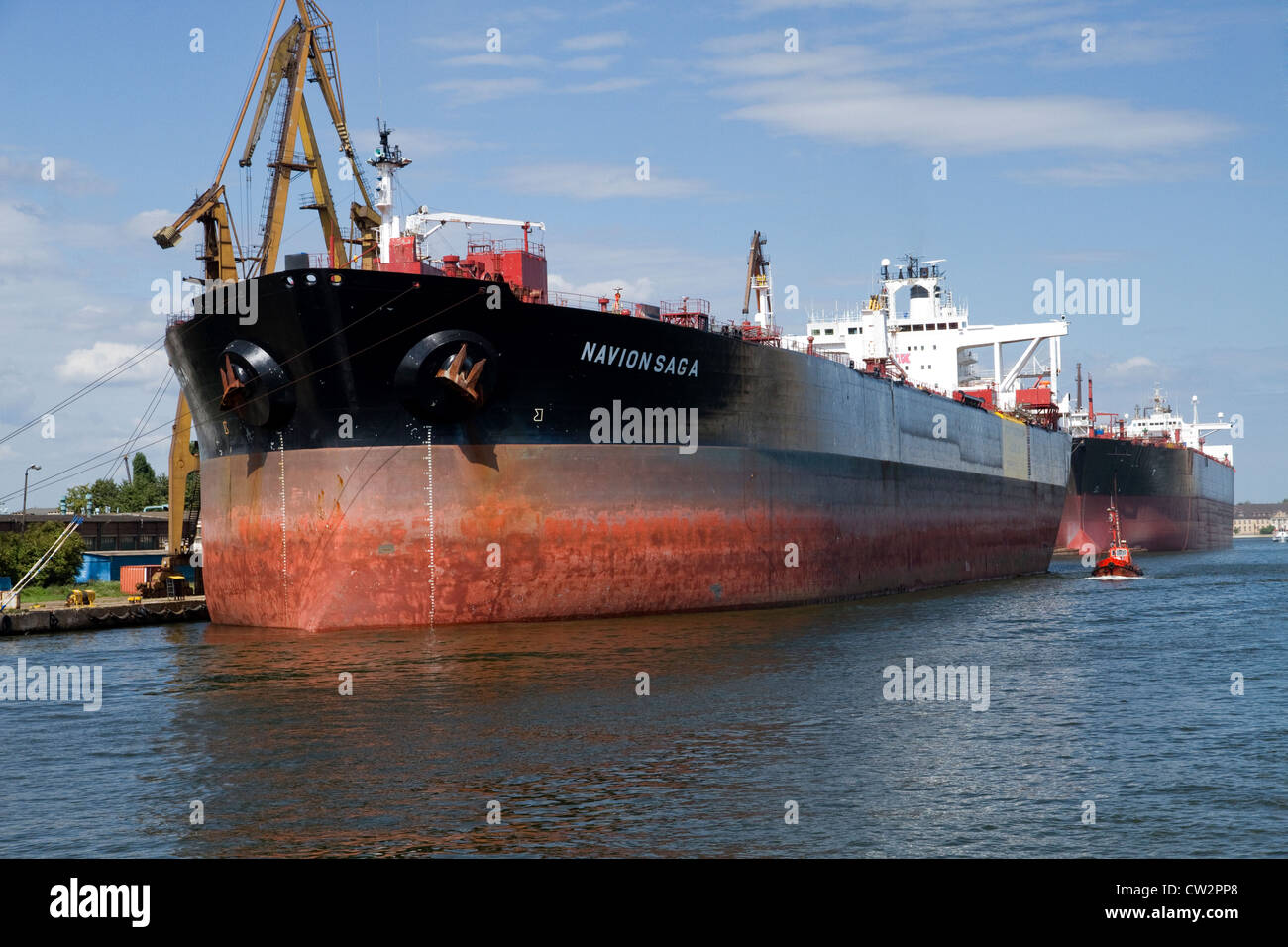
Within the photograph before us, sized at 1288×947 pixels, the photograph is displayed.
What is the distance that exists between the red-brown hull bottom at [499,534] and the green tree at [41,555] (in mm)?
14330

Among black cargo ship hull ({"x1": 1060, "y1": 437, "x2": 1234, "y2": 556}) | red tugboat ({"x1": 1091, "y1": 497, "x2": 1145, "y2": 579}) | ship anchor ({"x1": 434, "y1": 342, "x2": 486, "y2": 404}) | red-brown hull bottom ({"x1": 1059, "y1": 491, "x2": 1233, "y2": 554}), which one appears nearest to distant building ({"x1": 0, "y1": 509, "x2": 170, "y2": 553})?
ship anchor ({"x1": 434, "y1": 342, "x2": 486, "y2": 404})

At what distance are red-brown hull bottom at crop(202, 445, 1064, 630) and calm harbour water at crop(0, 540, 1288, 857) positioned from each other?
127cm

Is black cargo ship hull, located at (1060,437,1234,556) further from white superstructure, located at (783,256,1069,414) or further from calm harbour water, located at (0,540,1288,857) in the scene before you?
calm harbour water, located at (0,540,1288,857)

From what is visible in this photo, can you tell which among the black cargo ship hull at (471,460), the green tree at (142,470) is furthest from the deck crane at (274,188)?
the green tree at (142,470)

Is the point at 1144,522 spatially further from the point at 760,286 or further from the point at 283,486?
the point at 283,486

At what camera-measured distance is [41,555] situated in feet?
139

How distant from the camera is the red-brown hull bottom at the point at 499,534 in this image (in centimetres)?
2594

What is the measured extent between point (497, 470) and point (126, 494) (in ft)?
227

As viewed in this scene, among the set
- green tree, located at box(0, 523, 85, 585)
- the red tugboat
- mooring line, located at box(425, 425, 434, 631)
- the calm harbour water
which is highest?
mooring line, located at box(425, 425, 434, 631)

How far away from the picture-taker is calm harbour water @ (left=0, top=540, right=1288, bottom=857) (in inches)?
449

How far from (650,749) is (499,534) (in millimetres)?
12070

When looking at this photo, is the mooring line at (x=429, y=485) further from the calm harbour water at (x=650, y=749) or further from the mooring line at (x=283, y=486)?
the mooring line at (x=283, y=486)
